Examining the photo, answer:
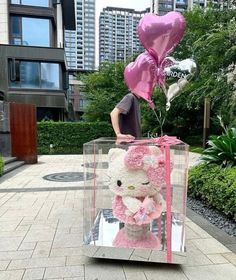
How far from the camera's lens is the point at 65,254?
10.1ft

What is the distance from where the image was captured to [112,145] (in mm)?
2934

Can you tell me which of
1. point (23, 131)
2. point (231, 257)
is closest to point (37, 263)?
point (231, 257)

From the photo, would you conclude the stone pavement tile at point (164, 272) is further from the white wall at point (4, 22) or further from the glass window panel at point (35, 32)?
the white wall at point (4, 22)

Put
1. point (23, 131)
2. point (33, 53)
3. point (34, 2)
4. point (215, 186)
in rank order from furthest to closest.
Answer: point (34, 2) < point (33, 53) < point (23, 131) < point (215, 186)

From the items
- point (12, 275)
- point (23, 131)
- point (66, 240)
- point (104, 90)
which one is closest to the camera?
point (12, 275)

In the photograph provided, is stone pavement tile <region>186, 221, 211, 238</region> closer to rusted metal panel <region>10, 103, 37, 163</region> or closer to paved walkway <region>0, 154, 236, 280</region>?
paved walkway <region>0, 154, 236, 280</region>

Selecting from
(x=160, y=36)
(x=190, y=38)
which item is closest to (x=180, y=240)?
(x=160, y=36)

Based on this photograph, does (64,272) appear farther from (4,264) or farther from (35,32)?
(35,32)

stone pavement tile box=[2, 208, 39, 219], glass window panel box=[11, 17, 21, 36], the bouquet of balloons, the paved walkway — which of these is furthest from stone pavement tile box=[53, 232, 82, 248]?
glass window panel box=[11, 17, 21, 36]

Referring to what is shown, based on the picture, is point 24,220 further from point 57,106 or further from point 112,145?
point 57,106

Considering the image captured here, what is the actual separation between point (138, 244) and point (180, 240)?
0.45 m

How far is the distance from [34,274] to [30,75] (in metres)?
17.4

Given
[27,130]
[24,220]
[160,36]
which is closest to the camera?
[160,36]

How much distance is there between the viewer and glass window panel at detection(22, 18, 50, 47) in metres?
19.1
